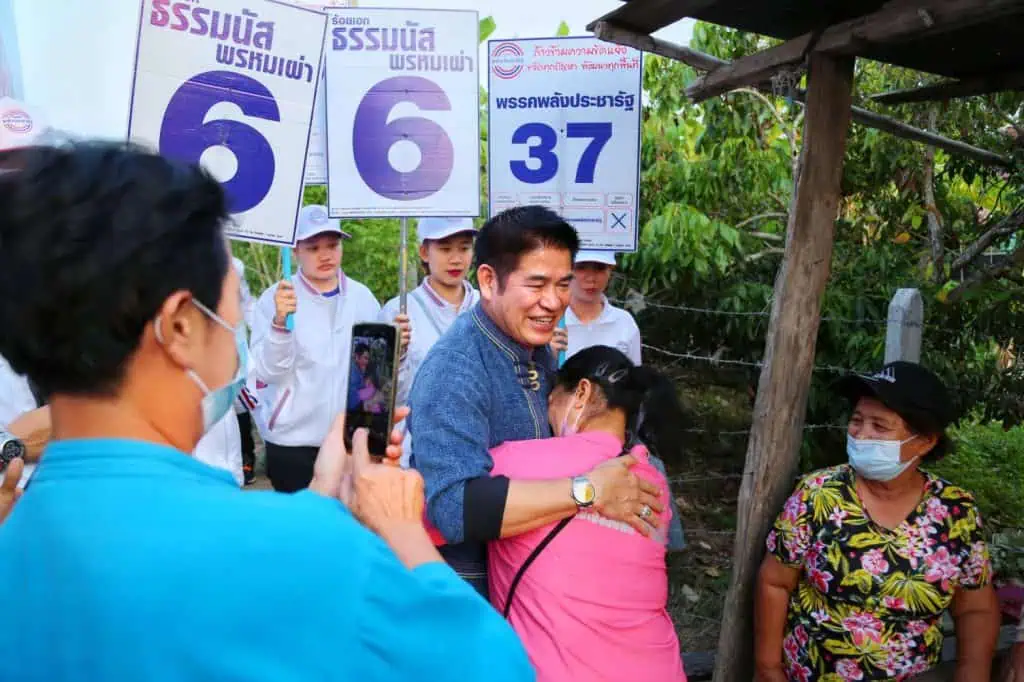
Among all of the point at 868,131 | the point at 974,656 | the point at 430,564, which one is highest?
the point at 868,131

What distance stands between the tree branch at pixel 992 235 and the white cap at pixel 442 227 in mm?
2803

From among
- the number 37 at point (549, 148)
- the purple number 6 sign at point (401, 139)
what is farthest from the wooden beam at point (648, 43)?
the purple number 6 sign at point (401, 139)

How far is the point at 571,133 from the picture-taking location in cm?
376

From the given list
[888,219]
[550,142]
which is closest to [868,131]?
[888,219]

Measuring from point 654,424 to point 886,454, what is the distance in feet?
3.31

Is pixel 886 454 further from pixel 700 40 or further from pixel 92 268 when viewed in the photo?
pixel 700 40

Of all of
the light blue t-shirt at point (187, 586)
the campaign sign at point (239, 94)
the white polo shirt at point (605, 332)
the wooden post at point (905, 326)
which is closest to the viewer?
the light blue t-shirt at point (187, 586)

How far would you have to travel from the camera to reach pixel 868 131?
5.24 m

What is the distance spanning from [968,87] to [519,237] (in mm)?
2681

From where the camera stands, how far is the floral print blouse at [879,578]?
2611mm

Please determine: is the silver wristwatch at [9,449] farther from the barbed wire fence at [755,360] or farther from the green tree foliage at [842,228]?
the green tree foliage at [842,228]

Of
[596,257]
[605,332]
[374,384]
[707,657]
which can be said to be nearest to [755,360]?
[605,332]

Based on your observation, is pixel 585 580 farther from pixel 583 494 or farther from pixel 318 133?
pixel 318 133

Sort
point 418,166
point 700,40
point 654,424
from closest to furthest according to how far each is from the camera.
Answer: point 654,424, point 418,166, point 700,40
